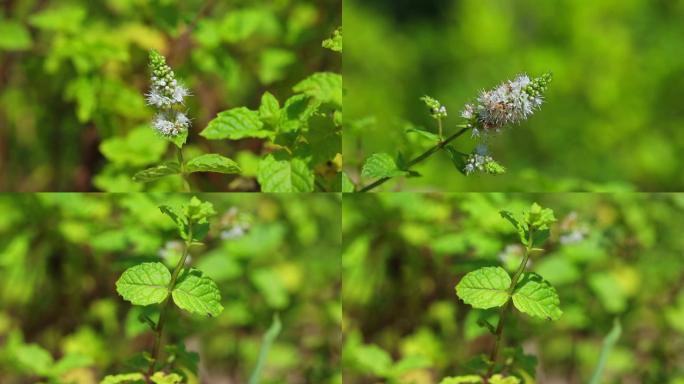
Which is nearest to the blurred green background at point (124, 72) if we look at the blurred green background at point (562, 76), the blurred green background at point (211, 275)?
the blurred green background at point (211, 275)

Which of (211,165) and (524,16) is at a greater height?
(524,16)

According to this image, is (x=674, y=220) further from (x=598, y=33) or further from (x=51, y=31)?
(x=51, y=31)

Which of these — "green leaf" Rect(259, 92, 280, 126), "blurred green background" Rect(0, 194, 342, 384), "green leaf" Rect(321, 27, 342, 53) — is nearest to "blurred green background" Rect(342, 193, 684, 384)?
"blurred green background" Rect(0, 194, 342, 384)

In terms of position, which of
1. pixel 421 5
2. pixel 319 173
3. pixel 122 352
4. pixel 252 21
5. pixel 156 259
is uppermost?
pixel 421 5

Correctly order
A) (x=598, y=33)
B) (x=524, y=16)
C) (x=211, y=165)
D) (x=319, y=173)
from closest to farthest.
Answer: (x=211, y=165)
(x=319, y=173)
(x=598, y=33)
(x=524, y=16)

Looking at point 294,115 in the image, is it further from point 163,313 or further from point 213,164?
point 163,313

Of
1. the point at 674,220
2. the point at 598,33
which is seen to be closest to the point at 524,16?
the point at 598,33
